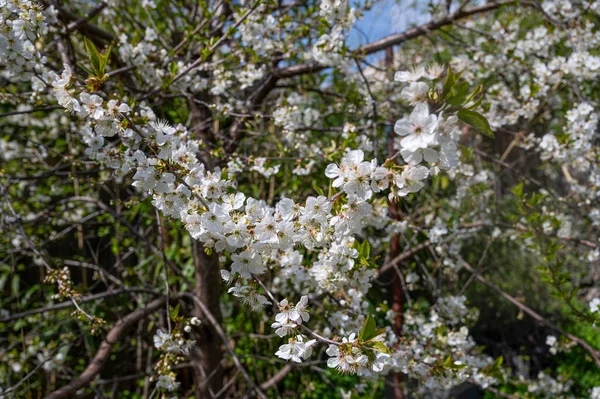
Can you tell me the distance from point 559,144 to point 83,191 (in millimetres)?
3026

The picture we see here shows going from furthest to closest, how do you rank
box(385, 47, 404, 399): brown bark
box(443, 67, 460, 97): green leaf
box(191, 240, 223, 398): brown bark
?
box(385, 47, 404, 399): brown bark → box(191, 240, 223, 398): brown bark → box(443, 67, 460, 97): green leaf

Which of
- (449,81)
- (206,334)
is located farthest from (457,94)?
(206,334)

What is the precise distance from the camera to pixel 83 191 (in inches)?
129

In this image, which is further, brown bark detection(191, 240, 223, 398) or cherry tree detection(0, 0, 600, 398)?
brown bark detection(191, 240, 223, 398)

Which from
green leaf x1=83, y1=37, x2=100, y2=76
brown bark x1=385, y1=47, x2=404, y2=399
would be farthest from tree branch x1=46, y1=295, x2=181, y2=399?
green leaf x1=83, y1=37, x2=100, y2=76

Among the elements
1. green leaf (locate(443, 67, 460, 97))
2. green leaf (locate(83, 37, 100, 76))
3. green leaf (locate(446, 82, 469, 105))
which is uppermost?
green leaf (locate(83, 37, 100, 76))

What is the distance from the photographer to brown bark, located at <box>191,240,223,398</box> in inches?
88.2

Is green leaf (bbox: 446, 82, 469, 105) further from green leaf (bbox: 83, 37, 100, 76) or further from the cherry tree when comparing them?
green leaf (bbox: 83, 37, 100, 76)

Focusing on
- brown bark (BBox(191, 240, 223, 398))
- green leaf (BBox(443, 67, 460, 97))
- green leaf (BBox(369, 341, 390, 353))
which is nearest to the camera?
green leaf (BBox(443, 67, 460, 97))

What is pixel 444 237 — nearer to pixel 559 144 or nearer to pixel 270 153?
pixel 559 144

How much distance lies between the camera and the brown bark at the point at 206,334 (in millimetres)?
2240

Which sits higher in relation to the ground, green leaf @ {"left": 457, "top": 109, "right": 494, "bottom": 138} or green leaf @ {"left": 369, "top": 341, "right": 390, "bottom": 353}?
green leaf @ {"left": 457, "top": 109, "right": 494, "bottom": 138}

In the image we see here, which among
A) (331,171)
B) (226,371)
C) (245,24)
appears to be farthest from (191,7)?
(226,371)

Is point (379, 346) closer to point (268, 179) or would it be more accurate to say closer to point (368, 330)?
point (368, 330)
